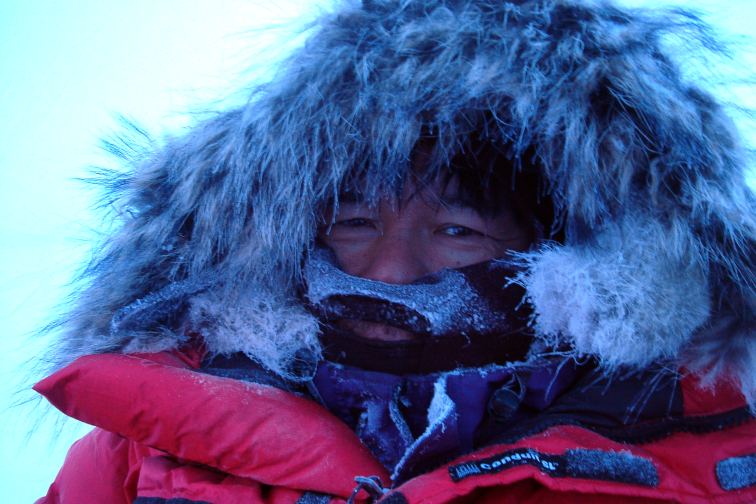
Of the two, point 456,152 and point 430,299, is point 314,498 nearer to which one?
point 430,299

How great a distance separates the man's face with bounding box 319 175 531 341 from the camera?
1.35 m

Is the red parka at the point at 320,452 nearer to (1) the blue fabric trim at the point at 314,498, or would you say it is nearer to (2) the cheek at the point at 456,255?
(1) the blue fabric trim at the point at 314,498

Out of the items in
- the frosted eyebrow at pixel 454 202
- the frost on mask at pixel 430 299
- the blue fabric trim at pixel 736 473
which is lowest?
the blue fabric trim at pixel 736 473

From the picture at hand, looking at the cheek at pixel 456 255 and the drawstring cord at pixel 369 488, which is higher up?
the cheek at pixel 456 255

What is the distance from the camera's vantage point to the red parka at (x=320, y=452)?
38.2 inches

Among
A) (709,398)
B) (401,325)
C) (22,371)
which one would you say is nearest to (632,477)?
(709,398)

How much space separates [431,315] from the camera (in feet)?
3.98

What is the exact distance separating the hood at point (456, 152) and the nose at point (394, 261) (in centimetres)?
11

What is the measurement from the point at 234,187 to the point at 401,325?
405 mm

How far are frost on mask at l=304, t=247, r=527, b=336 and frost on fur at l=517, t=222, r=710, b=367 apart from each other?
0.15 metres

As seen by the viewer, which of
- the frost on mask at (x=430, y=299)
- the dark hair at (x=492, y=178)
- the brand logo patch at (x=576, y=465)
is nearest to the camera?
the brand logo patch at (x=576, y=465)

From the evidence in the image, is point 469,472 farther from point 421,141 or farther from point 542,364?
point 421,141

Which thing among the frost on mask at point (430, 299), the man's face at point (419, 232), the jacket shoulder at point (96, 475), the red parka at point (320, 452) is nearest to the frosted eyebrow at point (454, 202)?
the man's face at point (419, 232)

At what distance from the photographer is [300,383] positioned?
1.25 meters
